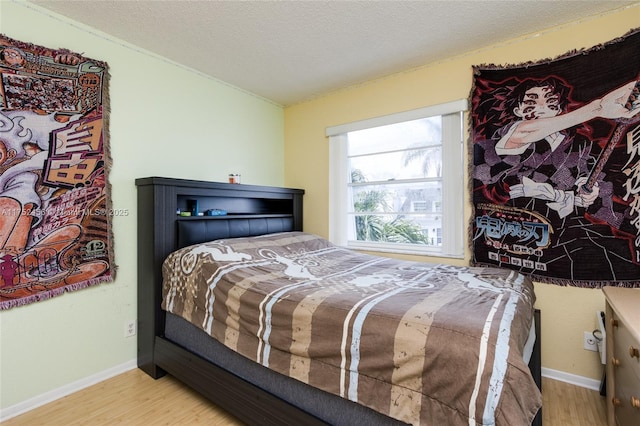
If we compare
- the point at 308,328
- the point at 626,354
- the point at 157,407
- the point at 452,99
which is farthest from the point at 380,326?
the point at 452,99

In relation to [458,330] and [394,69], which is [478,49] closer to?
[394,69]

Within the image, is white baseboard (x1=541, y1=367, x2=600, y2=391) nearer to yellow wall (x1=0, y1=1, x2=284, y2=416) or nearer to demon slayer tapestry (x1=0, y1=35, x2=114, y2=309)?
yellow wall (x1=0, y1=1, x2=284, y2=416)

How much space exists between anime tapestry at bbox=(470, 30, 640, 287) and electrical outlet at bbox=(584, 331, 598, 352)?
13.4 inches

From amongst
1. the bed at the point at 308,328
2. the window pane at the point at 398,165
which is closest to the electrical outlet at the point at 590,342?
the bed at the point at 308,328

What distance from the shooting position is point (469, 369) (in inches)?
37.3

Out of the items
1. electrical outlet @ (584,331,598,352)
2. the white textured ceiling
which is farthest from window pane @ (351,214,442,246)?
the white textured ceiling

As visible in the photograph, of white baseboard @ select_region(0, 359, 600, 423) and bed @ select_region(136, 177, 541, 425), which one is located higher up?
bed @ select_region(136, 177, 541, 425)

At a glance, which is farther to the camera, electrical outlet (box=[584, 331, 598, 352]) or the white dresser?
electrical outlet (box=[584, 331, 598, 352])

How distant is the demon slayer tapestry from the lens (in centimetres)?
168

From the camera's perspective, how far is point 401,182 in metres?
2.75

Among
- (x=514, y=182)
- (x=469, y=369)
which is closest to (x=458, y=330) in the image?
(x=469, y=369)

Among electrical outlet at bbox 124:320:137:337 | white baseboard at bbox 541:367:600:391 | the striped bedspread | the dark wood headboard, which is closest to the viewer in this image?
the striped bedspread

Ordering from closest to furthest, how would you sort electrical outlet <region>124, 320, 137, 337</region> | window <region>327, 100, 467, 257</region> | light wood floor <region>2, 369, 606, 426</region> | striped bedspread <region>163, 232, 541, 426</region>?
striped bedspread <region>163, 232, 541, 426</region> → light wood floor <region>2, 369, 606, 426</region> → electrical outlet <region>124, 320, 137, 337</region> → window <region>327, 100, 467, 257</region>

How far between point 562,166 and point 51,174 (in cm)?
319
